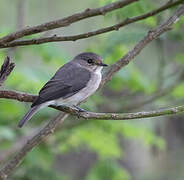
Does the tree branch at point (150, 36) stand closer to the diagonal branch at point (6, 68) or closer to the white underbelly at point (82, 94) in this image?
the white underbelly at point (82, 94)

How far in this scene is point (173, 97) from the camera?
5.94 m

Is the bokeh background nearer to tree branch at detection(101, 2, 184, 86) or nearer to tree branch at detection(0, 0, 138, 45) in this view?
tree branch at detection(101, 2, 184, 86)

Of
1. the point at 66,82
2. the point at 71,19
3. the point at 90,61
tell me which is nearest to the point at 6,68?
the point at 71,19

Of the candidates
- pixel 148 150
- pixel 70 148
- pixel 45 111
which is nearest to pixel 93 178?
pixel 70 148

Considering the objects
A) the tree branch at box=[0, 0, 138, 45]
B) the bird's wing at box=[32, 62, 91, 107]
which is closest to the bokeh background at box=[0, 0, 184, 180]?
the bird's wing at box=[32, 62, 91, 107]

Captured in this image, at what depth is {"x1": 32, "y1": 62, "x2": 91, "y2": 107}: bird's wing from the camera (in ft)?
13.2

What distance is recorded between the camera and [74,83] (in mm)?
4406

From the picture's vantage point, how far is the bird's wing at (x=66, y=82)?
402cm

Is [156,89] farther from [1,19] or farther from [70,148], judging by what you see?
[1,19]

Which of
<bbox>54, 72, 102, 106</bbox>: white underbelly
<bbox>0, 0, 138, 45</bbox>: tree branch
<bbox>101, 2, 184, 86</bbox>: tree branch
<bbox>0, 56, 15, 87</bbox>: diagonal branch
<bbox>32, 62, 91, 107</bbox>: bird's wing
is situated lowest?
<bbox>54, 72, 102, 106</bbox>: white underbelly

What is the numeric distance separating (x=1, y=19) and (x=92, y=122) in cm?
580

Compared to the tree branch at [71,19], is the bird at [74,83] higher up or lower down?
lower down

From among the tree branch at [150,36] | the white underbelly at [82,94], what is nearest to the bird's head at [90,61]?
the white underbelly at [82,94]

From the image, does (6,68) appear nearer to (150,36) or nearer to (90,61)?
(150,36)
